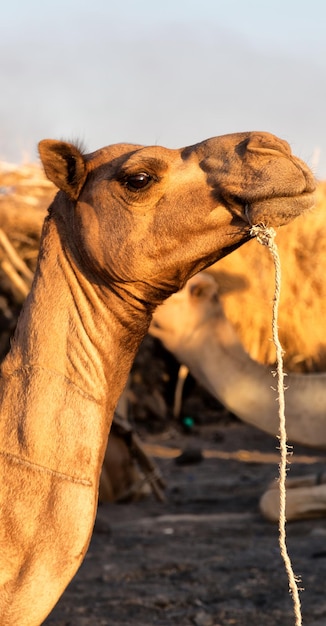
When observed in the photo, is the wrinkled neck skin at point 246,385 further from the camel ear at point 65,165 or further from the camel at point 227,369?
the camel ear at point 65,165

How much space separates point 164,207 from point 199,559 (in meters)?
3.63

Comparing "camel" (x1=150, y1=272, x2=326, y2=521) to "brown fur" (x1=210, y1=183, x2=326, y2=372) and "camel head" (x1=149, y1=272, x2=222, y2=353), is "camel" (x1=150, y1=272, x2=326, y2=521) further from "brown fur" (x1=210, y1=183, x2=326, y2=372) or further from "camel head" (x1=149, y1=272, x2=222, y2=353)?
"brown fur" (x1=210, y1=183, x2=326, y2=372)

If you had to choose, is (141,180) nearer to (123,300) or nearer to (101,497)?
(123,300)

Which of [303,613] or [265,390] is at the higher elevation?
[265,390]

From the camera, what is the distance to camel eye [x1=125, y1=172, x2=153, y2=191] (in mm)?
2910

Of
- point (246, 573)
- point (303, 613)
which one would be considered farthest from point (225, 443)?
point (303, 613)

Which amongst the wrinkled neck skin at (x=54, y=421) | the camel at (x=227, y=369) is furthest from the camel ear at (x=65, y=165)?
the camel at (x=227, y=369)

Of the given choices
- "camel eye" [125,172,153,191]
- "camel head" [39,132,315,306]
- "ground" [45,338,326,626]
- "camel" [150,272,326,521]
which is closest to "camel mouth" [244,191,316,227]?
"camel head" [39,132,315,306]

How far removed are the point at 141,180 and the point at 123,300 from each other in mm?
350

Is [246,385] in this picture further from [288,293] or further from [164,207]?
[288,293]

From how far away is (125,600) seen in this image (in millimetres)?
5090

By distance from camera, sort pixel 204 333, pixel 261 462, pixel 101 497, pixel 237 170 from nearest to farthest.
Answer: pixel 237 170 < pixel 204 333 < pixel 101 497 < pixel 261 462

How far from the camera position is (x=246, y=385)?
5605 mm

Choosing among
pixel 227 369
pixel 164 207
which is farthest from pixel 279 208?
pixel 227 369
